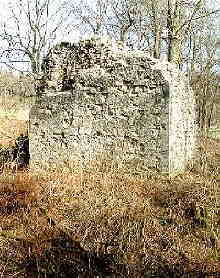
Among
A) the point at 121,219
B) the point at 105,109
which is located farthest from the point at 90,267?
the point at 105,109

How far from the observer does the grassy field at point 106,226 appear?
432 cm

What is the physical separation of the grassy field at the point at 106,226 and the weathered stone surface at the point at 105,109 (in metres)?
0.70

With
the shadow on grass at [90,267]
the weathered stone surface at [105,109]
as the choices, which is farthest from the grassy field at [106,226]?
the weathered stone surface at [105,109]

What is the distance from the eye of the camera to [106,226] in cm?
521

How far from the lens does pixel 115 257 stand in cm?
440

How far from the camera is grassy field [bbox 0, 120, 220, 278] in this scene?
14.2 ft

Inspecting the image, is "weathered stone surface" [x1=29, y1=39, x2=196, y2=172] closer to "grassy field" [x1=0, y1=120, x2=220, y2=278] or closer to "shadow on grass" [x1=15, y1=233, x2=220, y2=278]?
"grassy field" [x1=0, y1=120, x2=220, y2=278]

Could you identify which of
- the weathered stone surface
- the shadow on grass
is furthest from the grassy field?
the weathered stone surface

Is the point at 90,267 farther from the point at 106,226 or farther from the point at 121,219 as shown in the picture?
the point at 121,219

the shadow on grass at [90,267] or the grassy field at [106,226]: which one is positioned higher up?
the grassy field at [106,226]

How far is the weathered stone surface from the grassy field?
2.29 feet

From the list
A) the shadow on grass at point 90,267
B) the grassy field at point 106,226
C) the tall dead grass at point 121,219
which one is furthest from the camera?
the tall dead grass at point 121,219

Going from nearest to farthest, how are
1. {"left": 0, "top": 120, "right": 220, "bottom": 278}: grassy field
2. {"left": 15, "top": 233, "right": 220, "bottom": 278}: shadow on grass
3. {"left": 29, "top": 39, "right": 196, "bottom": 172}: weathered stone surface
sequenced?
{"left": 15, "top": 233, "right": 220, "bottom": 278}: shadow on grass → {"left": 0, "top": 120, "right": 220, "bottom": 278}: grassy field → {"left": 29, "top": 39, "right": 196, "bottom": 172}: weathered stone surface

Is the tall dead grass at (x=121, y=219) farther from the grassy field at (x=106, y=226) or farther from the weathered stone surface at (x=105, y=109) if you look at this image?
the weathered stone surface at (x=105, y=109)
